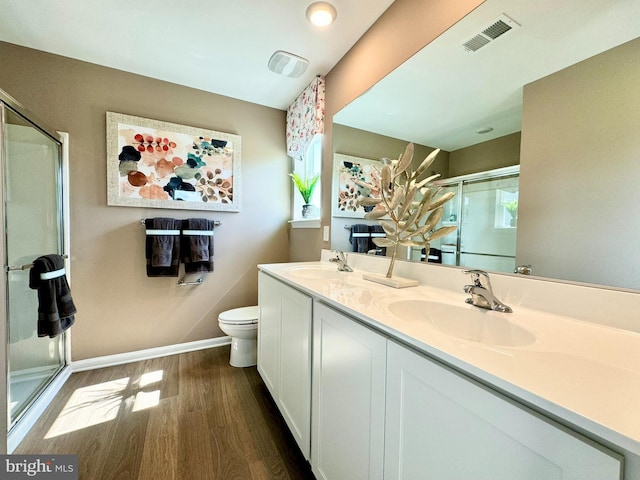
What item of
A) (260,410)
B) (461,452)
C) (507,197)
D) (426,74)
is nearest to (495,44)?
(426,74)

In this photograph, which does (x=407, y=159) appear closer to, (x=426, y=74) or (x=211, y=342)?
(x=426, y=74)

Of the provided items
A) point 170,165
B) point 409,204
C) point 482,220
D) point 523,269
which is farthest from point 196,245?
point 523,269

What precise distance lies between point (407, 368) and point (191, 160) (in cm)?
225

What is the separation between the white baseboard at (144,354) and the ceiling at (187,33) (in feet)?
7.30

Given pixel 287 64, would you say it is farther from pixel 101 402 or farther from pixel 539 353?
pixel 101 402

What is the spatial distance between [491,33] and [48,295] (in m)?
2.38

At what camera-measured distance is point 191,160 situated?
2.15m

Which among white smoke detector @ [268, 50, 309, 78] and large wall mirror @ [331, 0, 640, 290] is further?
white smoke detector @ [268, 50, 309, 78]

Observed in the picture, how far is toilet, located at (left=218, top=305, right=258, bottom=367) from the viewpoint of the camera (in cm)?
189

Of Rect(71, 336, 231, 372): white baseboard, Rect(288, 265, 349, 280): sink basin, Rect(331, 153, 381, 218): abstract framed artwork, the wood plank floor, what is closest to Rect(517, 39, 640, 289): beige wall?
Rect(331, 153, 381, 218): abstract framed artwork

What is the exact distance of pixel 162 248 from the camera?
198 cm

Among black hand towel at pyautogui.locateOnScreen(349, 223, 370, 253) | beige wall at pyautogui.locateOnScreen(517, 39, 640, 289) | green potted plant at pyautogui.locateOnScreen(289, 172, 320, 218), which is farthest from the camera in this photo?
green potted plant at pyautogui.locateOnScreen(289, 172, 320, 218)

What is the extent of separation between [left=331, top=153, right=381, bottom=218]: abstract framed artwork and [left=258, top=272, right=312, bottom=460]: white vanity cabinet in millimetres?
A: 730

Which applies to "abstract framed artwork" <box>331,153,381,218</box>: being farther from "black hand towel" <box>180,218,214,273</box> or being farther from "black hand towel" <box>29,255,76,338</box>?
"black hand towel" <box>29,255,76,338</box>
